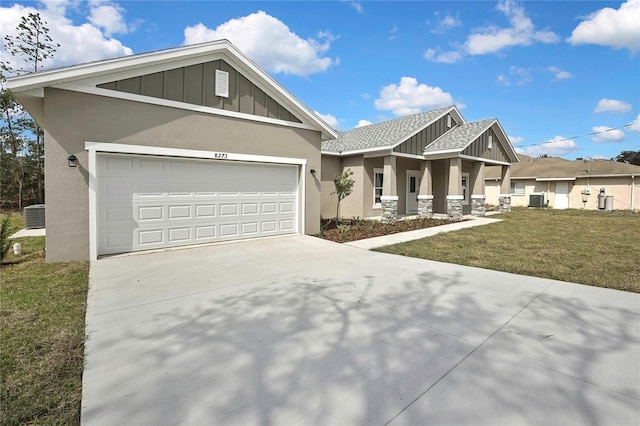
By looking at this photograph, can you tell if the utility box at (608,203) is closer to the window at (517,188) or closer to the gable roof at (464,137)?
the window at (517,188)

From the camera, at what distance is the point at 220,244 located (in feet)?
28.5

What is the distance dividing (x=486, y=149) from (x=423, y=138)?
3861mm

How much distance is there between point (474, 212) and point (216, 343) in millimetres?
16672

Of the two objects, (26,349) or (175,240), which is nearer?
(26,349)

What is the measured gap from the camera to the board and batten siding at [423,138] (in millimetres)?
14453

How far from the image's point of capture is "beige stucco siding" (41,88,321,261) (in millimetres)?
6512

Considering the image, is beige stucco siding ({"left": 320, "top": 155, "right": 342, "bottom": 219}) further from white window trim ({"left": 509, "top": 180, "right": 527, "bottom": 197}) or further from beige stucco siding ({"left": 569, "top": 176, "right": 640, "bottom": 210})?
beige stucco siding ({"left": 569, "top": 176, "right": 640, "bottom": 210})

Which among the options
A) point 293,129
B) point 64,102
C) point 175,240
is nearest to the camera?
point 64,102

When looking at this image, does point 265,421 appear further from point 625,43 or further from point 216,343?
point 625,43

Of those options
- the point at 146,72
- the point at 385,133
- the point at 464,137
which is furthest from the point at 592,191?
the point at 146,72

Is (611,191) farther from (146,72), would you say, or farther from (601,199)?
(146,72)

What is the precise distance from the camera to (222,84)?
8562 millimetres

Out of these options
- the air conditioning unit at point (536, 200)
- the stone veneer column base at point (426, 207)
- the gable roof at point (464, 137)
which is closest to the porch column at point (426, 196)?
the stone veneer column base at point (426, 207)

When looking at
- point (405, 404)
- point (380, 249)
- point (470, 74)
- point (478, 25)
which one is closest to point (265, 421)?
point (405, 404)
